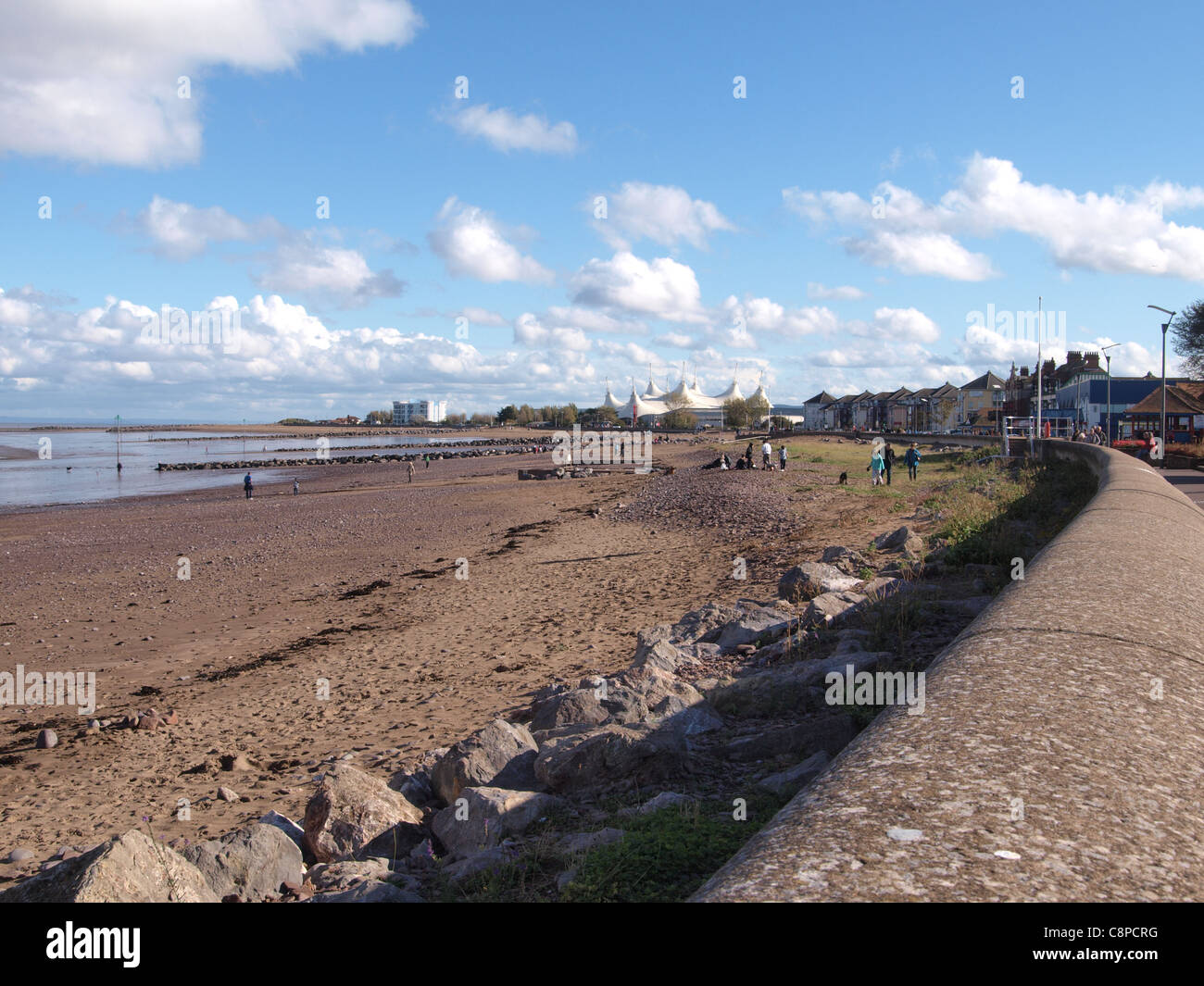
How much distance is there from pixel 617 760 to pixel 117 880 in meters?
2.84

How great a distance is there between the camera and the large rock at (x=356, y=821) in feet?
17.5

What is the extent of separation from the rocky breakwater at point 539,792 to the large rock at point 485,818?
0.01 meters

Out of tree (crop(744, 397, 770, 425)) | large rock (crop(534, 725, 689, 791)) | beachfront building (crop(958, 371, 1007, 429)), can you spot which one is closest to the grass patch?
large rock (crop(534, 725, 689, 791))

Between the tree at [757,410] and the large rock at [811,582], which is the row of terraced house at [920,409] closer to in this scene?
the tree at [757,410]

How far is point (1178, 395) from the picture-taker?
55.4m

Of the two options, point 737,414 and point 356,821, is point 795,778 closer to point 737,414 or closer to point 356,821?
point 356,821

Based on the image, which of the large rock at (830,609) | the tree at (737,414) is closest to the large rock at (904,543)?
the large rock at (830,609)

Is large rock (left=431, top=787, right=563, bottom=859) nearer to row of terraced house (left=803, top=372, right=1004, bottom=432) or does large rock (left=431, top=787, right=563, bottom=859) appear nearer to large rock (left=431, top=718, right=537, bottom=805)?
large rock (left=431, top=718, right=537, bottom=805)

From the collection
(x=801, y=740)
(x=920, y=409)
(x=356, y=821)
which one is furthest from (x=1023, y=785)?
(x=920, y=409)

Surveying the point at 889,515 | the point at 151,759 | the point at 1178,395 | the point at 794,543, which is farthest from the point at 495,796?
the point at 1178,395

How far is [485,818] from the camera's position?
5094mm

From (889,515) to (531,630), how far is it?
39.9 feet

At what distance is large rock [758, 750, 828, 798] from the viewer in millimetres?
4566
